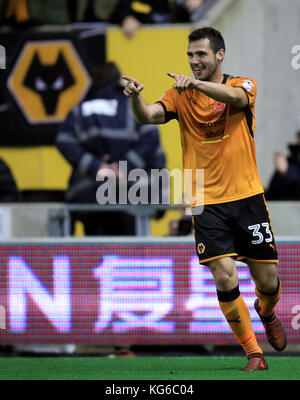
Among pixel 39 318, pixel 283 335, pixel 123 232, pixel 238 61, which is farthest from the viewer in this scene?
pixel 238 61

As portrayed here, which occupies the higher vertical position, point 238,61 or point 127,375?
point 238,61

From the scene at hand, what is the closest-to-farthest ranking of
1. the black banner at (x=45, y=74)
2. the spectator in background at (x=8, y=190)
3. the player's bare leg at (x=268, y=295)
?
the player's bare leg at (x=268, y=295), the spectator in background at (x=8, y=190), the black banner at (x=45, y=74)

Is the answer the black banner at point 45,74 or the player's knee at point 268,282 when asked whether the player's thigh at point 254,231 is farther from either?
the black banner at point 45,74

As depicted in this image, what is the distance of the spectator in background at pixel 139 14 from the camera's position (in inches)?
459

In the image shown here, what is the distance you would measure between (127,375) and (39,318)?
2.13 metres

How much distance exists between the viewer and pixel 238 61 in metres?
11.7

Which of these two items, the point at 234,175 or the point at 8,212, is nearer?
the point at 234,175

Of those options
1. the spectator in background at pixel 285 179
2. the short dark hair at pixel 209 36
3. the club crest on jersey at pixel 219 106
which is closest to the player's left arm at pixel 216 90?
the club crest on jersey at pixel 219 106

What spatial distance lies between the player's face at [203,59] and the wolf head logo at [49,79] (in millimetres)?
4772

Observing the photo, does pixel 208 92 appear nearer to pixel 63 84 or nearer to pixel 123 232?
pixel 123 232

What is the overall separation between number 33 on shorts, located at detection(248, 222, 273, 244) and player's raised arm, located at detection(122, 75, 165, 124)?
1003 millimetres
